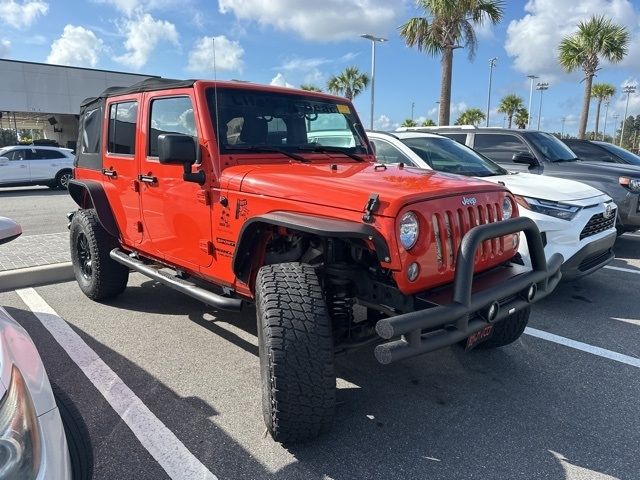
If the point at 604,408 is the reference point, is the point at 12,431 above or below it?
above

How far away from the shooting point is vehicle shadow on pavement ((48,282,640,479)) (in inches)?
98.0

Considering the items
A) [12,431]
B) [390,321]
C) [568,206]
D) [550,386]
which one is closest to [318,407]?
[390,321]

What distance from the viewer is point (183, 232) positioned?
3662 millimetres

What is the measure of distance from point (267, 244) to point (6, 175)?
1546 centimetres

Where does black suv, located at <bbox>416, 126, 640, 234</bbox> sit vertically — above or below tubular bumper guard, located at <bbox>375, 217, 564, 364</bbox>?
above

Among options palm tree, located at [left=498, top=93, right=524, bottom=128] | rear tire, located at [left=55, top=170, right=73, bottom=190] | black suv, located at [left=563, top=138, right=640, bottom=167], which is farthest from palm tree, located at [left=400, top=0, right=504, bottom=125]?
palm tree, located at [left=498, top=93, right=524, bottom=128]

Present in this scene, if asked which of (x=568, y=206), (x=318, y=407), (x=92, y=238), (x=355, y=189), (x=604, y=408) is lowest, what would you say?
(x=604, y=408)

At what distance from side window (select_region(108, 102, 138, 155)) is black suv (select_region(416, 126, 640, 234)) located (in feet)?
17.1

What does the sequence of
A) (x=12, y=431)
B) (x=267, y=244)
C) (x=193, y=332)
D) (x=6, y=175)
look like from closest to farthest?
(x=12, y=431)
(x=267, y=244)
(x=193, y=332)
(x=6, y=175)

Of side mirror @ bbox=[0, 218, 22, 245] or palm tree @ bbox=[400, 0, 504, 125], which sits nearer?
side mirror @ bbox=[0, 218, 22, 245]

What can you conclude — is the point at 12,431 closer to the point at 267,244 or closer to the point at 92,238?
the point at 267,244

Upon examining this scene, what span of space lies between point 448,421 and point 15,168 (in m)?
16.5

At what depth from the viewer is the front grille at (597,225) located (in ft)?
15.9

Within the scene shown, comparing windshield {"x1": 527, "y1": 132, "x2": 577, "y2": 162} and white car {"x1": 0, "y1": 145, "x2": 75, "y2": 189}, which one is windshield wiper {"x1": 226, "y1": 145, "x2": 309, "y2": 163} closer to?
windshield {"x1": 527, "y1": 132, "x2": 577, "y2": 162}
